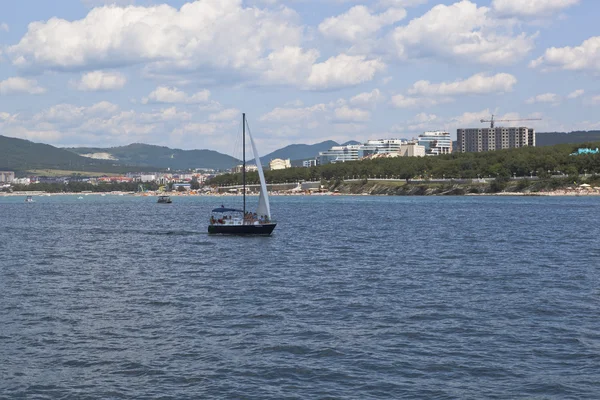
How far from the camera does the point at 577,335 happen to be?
37.8 meters

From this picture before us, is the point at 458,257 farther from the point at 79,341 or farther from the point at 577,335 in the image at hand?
the point at 79,341

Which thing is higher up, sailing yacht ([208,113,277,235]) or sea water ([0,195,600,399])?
sailing yacht ([208,113,277,235])

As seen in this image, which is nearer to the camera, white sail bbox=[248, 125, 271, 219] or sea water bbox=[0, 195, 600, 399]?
sea water bbox=[0, 195, 600, 399]

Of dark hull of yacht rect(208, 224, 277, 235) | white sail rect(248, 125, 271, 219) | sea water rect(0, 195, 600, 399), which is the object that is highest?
white sail rect(248, 125, 271, 219)

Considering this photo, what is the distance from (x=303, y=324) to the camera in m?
41.0

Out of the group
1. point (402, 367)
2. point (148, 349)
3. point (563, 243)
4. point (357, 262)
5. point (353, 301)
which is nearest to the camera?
point (402, 367)

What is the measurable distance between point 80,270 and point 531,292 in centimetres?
3650

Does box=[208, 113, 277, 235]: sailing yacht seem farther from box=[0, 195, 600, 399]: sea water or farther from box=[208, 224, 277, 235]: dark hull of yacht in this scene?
box=[0, 195, 600, 399]: sea water

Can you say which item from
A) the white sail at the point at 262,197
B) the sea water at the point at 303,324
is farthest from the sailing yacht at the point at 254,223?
the sea water at the point at 303,324

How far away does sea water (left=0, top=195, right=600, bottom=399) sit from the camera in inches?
1211

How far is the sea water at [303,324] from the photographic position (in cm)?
3077

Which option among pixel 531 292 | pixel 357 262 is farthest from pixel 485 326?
pixel 357 262

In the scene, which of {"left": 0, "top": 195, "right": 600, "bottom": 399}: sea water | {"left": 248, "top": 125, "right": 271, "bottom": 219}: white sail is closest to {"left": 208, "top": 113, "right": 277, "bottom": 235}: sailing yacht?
{"left": 248, "top": 125, "right": 271, "bottom": 219}: white sail

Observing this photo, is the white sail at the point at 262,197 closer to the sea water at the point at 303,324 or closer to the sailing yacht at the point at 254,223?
the sailing yacht at the point at 254,223
